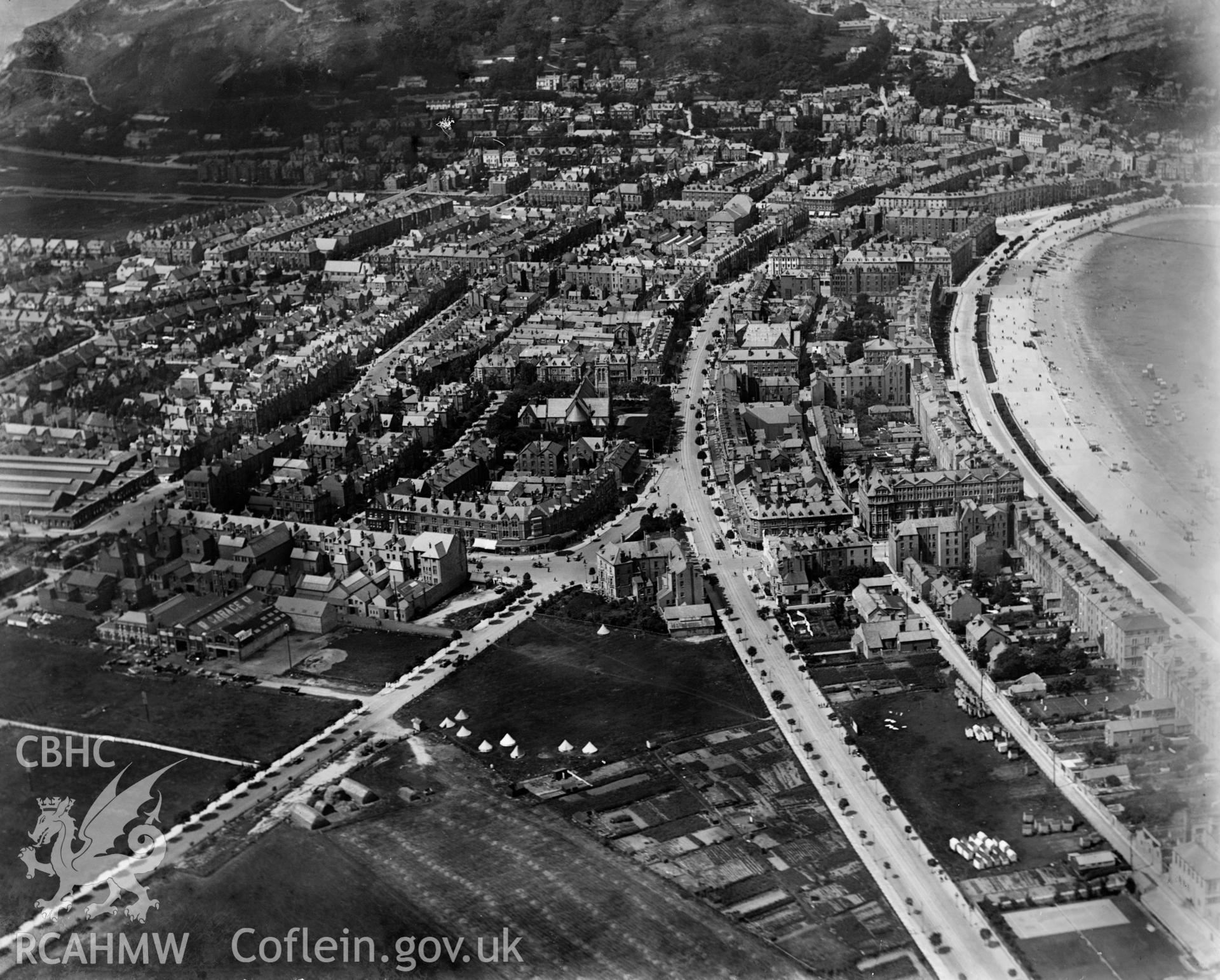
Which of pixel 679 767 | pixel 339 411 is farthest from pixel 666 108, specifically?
pixel 679 767

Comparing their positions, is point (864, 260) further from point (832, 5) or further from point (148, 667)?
point (832, 5)

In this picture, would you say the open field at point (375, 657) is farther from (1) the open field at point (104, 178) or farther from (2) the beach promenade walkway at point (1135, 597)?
(1) the open field at point (104, 178)

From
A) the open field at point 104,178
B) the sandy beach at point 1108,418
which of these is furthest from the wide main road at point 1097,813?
the open field at point 104,178

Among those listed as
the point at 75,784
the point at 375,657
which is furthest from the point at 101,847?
the point at 375,657

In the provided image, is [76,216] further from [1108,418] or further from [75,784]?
[75,784]

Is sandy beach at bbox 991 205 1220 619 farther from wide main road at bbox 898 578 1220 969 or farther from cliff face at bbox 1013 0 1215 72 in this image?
cliff face at bbox 1013 0 1215 72

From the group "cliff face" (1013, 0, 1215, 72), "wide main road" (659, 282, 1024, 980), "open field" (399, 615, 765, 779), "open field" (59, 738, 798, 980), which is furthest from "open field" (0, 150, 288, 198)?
"open field" (59, 738, 798, 980)
